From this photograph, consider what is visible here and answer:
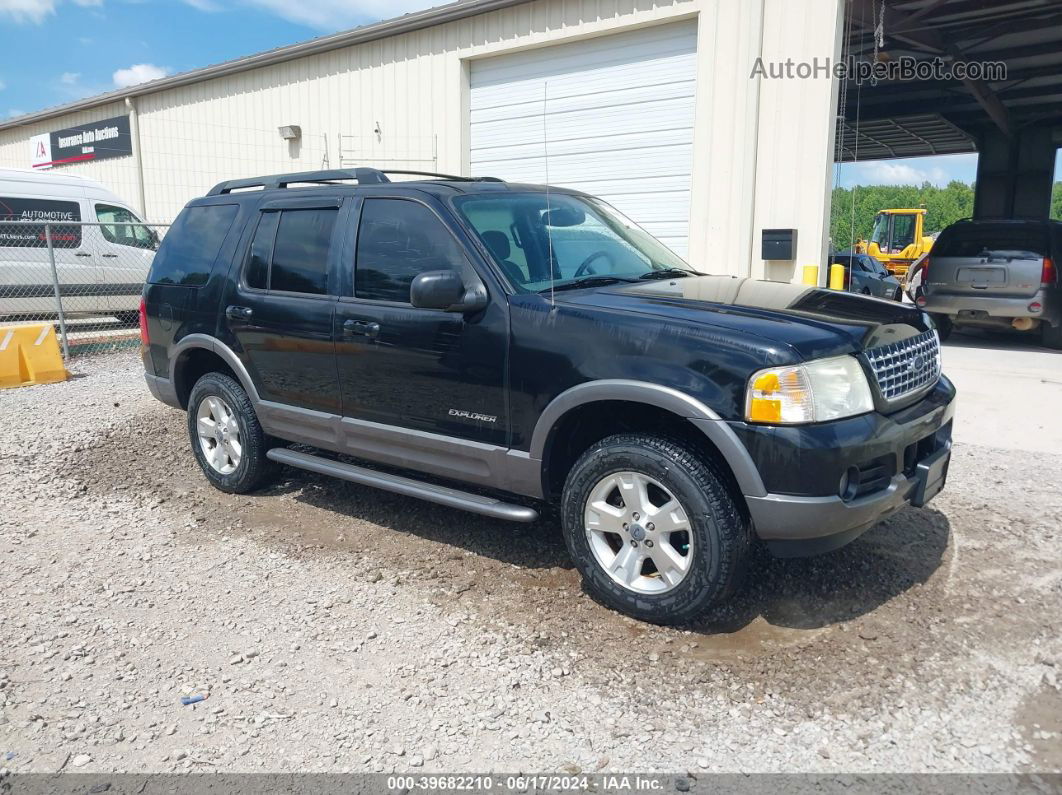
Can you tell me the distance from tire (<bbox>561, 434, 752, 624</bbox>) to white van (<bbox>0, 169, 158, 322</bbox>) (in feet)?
37.2

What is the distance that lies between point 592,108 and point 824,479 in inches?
330

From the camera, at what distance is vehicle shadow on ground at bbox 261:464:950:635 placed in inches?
147

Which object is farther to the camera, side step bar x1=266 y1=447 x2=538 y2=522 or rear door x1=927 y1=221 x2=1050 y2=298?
rear door x1=927 y1=221 x2=1050 y2=298

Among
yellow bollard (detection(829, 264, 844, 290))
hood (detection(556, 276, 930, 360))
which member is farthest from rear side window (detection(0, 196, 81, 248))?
hood (detection(556, 276, 930, 360))

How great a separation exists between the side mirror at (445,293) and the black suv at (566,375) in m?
0.01

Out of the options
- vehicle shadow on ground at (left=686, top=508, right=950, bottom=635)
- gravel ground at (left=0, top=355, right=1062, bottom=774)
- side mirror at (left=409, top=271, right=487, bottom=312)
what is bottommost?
gravel ground at (left=0, top=355, right=1062, bottom=774)

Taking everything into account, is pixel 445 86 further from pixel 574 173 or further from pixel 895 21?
pixel 895 21

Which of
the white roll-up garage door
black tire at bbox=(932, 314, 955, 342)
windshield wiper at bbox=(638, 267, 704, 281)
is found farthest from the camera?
black tire at bbox=(932, 314, 955, 342)

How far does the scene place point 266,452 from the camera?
5.36 m

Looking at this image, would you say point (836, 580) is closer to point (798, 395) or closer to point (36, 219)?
point (798, 395)

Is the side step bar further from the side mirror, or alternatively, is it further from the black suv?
the side mirror

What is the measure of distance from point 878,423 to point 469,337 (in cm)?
189

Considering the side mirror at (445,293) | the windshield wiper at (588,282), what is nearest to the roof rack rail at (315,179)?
the side mirror at (445,293)

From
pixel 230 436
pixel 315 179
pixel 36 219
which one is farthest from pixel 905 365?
pixel 36 219
